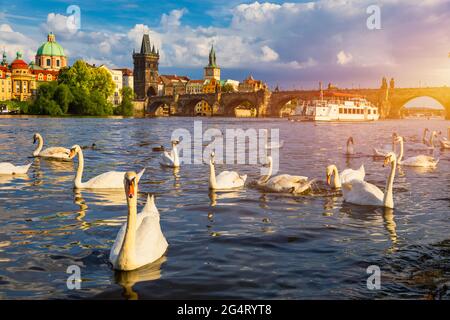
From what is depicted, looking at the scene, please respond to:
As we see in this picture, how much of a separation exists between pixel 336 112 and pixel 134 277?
78.7 meters

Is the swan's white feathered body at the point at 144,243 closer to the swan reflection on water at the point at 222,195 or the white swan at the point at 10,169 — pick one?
the swan reflection on water at the point at 222,195

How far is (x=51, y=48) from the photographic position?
455 ft

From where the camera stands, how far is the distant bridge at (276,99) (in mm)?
103812

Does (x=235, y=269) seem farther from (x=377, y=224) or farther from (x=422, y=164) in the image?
(x=422, y=164)

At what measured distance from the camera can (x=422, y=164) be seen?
16.0 meters

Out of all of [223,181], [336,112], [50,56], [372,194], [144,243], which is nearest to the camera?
[144,243]

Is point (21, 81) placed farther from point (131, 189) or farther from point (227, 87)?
point (131, 189)

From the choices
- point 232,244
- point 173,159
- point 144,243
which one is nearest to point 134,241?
point 144,243

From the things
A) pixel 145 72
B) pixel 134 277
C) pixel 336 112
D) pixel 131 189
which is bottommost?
pixel 134 277

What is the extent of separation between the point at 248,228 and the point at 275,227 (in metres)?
0.43

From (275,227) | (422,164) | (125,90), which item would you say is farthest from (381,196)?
(125,90)

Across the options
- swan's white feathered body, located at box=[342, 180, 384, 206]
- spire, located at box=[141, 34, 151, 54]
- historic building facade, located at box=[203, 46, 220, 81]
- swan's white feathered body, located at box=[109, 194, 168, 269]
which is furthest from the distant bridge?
swan's white feathered body, located at box=[109, 194, 168, 269]

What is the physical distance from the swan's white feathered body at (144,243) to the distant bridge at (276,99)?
93.9m

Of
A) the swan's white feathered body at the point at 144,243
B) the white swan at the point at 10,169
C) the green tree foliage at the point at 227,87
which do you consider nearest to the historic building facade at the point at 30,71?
the green tree foliage at the point at 227,87
